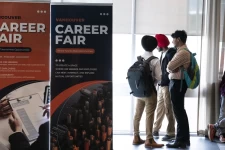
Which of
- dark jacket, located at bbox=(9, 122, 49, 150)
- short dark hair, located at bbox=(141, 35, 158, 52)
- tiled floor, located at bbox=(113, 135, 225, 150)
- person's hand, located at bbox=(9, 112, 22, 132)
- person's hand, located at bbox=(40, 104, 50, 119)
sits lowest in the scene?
tiled floor, located at bbox=(113, 135, 225, 150)

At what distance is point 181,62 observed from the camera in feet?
14.2

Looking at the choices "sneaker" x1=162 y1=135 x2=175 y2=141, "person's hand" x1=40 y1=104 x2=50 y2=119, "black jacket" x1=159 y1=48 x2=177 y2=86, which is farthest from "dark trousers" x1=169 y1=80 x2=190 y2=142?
"person's hand" x1=40 y1=104 x2=50 y2=119

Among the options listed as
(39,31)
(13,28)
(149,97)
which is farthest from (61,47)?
(149,97)

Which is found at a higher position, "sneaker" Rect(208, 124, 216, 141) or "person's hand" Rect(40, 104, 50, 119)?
"person's hand" Rect(40, 104, 50, 119)

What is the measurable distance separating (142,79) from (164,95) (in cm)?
82

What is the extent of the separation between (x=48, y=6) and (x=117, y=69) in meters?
3.02

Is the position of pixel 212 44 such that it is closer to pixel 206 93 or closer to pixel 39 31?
pixel 206 93

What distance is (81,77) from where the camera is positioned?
8.87ft

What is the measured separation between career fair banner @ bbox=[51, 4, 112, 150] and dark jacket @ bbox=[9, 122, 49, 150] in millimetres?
62

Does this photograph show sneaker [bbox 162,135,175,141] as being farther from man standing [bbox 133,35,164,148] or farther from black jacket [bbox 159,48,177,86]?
black jacket [bbox 159,48,177,86]

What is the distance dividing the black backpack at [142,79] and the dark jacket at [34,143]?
177cm

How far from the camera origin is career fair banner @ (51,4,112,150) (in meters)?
2.68

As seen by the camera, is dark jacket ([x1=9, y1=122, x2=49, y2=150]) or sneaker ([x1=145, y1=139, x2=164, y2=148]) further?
sneaker ([x1=145, y1=139, x2=164, y2=148])

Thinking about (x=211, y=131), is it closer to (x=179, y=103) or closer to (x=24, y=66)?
(x=179, y=103)
